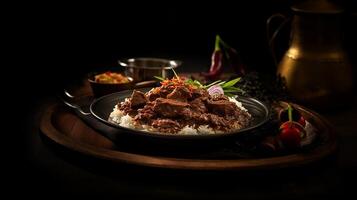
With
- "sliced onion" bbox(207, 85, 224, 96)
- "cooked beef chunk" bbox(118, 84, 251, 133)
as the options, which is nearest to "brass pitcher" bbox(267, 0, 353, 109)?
"sliced onion" bbox(207, 85, 224, 96)

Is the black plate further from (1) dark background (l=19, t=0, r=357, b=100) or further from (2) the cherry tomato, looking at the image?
(1) dark background (l=19, t=0, r=357, b=100)

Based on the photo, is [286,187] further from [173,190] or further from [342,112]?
[342,112]

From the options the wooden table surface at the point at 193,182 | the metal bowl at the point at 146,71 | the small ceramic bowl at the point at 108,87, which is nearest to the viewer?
the wooden table surface at the point at 193,182

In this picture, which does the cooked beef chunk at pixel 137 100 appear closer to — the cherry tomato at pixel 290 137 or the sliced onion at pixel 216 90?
the sliced onion at pixel 216 90

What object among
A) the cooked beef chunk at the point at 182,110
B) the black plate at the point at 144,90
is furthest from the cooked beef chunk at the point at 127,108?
the black plate at the point at 144,90

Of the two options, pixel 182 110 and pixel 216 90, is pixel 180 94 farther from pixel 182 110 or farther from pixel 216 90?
pixel 216 90
